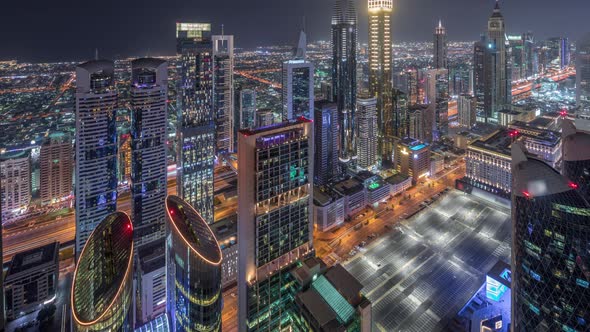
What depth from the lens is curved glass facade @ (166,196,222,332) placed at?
14438 mm

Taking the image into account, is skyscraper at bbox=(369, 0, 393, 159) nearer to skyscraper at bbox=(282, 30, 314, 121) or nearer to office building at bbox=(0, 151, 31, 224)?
skyscraper at bbox=(282, 30, 314, 121)

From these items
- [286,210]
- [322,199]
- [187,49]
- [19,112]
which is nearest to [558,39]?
[322,199]

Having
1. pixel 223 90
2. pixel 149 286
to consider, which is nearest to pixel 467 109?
pixel 223 90

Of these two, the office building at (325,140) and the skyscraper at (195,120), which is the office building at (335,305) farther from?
the office building at (325,140)

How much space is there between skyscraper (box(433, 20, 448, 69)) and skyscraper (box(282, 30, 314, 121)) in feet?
136

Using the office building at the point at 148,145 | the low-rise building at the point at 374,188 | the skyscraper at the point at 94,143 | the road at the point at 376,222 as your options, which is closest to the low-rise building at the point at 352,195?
the low-rise building at the point at 374,188

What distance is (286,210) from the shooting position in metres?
19.2

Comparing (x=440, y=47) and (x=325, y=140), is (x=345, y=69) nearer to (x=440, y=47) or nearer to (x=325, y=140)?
(x=325, y=140)

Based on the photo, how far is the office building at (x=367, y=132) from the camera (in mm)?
49250

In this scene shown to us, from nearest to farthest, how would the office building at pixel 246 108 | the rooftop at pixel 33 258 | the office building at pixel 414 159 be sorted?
the rooftop at pixel 33 258 < the office building at pixel 246 108 < the office building at pixel 414 159

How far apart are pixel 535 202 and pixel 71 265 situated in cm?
3100

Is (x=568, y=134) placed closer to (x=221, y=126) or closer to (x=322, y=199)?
(x=322, y=199)

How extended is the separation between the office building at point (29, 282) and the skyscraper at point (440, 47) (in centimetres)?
7244

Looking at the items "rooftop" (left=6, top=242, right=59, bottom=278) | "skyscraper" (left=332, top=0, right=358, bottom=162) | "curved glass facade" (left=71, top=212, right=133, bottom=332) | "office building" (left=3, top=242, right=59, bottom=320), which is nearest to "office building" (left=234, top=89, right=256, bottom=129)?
"skyscraper" (left=332, top=0, right=358, bottom=162)
